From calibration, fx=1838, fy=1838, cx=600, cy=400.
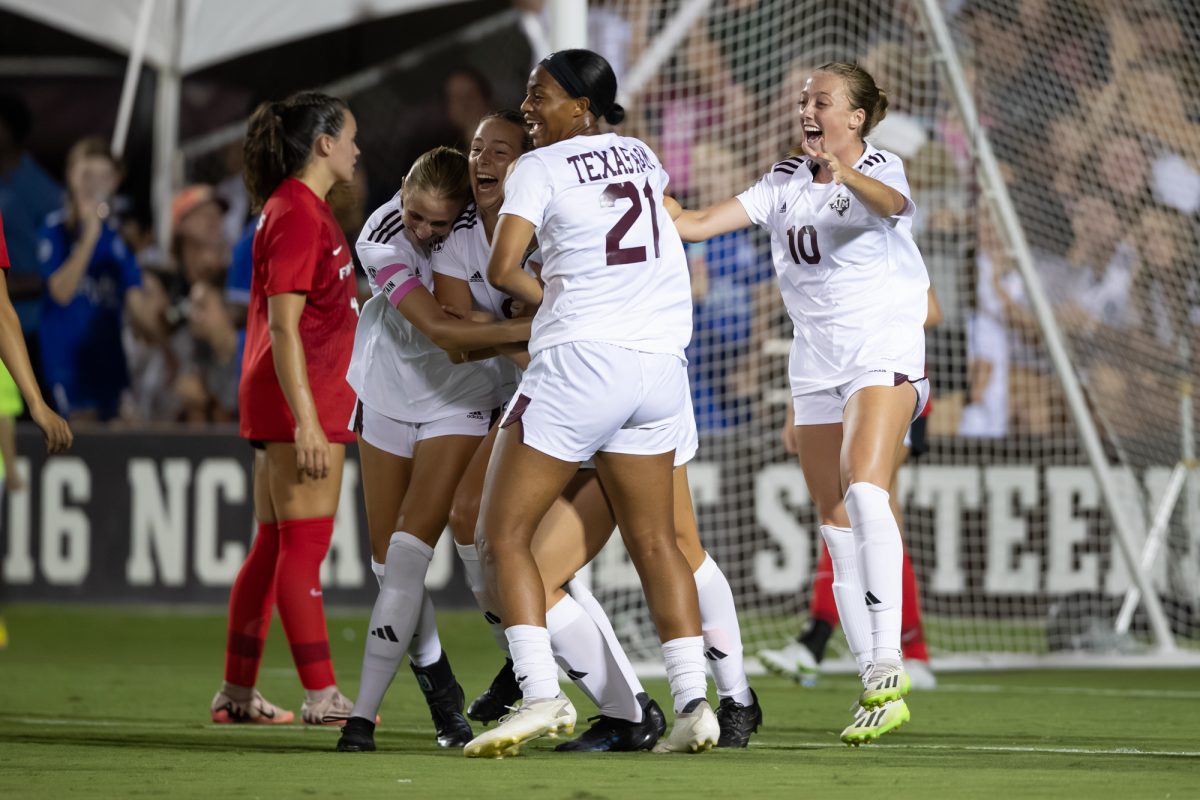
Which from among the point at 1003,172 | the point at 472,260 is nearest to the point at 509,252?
the point at 472,260

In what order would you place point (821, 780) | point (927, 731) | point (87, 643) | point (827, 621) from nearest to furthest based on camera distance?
1. point (821, 780)
2. point (927, 731)
3. point (827, 621)
4. point (87, 643)

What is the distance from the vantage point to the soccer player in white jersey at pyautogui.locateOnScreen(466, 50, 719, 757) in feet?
16.4

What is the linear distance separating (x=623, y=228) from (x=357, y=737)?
5.70 ft

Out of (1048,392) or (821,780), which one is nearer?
(821,780)

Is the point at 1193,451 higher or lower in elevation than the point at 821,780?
higher

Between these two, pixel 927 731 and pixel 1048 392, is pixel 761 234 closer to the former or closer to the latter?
pixel 1048 392

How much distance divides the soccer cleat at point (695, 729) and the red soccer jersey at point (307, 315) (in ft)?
5.72

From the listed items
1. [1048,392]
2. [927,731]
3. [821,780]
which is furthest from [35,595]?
[821,780]

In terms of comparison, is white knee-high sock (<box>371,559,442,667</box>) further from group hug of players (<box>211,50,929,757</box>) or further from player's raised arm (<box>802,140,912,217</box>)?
player's raised arm (<box>802,140,912,217</box>)

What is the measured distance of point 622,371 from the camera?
502 cm

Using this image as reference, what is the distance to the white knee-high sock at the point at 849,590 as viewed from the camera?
19.7 feet

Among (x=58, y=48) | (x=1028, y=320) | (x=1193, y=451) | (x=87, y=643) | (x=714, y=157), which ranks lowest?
(x=87, y=643)

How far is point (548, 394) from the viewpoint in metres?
5.00

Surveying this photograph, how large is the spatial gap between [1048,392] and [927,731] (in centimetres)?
505
